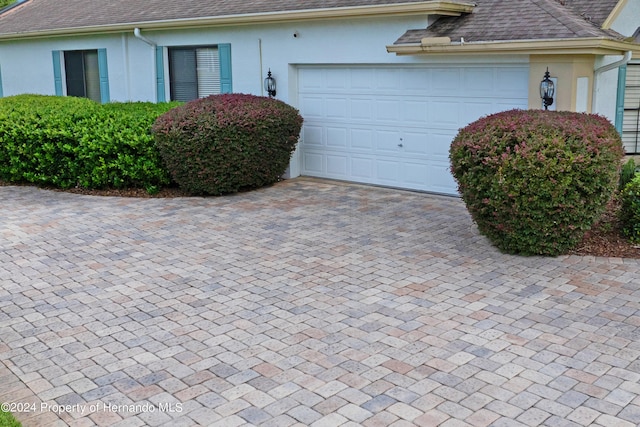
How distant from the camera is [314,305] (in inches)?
244

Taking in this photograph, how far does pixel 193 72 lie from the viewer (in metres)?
13.8

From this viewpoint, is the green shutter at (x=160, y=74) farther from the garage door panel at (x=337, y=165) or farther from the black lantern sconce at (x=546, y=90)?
the black lantern sconce at (x=546, y=90)

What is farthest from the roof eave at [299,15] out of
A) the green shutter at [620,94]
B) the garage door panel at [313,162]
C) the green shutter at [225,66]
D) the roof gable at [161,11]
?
the green shutter at [620,94]

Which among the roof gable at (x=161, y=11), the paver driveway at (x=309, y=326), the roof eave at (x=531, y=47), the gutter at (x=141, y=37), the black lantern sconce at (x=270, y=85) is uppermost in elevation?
the roof gable at (x=161, y=11)

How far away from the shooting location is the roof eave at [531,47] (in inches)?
332

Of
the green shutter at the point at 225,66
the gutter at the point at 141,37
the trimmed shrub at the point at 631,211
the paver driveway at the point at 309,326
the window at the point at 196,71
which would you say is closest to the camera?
the paver driveway at the point at 309,326

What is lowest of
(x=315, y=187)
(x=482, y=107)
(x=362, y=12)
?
(x=315, y=187)

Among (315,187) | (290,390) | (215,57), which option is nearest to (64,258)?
(290,390)

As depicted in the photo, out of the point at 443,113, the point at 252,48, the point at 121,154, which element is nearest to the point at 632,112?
the point at 443,113

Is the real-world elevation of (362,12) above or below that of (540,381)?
above

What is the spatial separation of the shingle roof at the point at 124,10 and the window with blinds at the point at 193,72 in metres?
0.75

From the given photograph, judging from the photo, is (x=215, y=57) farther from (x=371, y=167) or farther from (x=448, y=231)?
(x=448, y=231)

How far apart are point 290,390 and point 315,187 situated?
720cm

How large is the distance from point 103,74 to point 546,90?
10.5m
